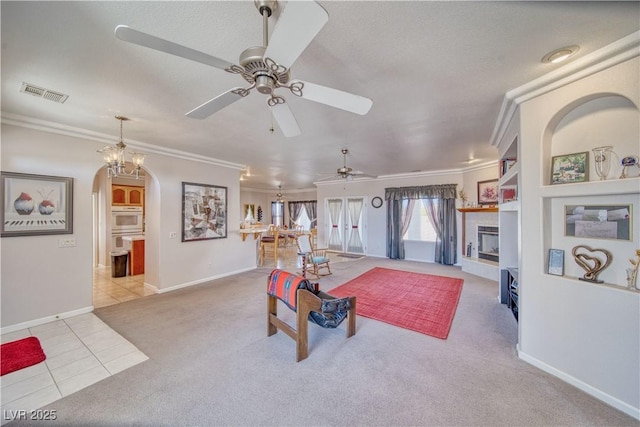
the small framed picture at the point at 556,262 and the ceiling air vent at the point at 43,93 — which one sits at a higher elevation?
the ceiling air vent at the point at 43,93

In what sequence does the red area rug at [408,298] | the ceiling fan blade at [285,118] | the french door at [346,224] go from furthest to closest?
the french door at [346,224]
the red area rug at [408,298]
the ceiling fan blade at [285,118]

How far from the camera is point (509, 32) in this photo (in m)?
1.56

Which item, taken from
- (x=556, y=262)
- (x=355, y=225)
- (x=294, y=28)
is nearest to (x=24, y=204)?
(x=294, y=28)

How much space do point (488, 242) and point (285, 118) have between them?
19.0 feet

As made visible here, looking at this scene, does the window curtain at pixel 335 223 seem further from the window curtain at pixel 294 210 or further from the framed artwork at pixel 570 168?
the framed artwork at pixel 570 168

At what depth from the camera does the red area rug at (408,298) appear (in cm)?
312

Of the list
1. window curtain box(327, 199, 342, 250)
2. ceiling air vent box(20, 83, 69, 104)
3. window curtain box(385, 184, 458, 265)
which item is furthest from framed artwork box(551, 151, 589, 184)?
window curtain box(327, 199, 342, 250)

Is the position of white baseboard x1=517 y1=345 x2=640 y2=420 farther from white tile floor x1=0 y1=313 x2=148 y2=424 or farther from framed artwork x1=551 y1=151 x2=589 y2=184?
white tile floor x1=0 y1=313 x2=148 y2=424

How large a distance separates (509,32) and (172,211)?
16.7ft

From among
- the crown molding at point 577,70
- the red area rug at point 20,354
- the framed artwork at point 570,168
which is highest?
the crown molding at point 577,70

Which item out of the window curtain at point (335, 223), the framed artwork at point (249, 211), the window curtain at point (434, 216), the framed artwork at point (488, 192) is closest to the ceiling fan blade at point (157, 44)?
the framed artwork at point (488, 192)

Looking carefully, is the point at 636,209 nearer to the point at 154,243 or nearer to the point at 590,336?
the point at 590,336

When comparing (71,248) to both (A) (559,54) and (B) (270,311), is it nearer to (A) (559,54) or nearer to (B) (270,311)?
(B) (270,311)

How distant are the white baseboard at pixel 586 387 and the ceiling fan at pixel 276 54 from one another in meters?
A: 2.76
